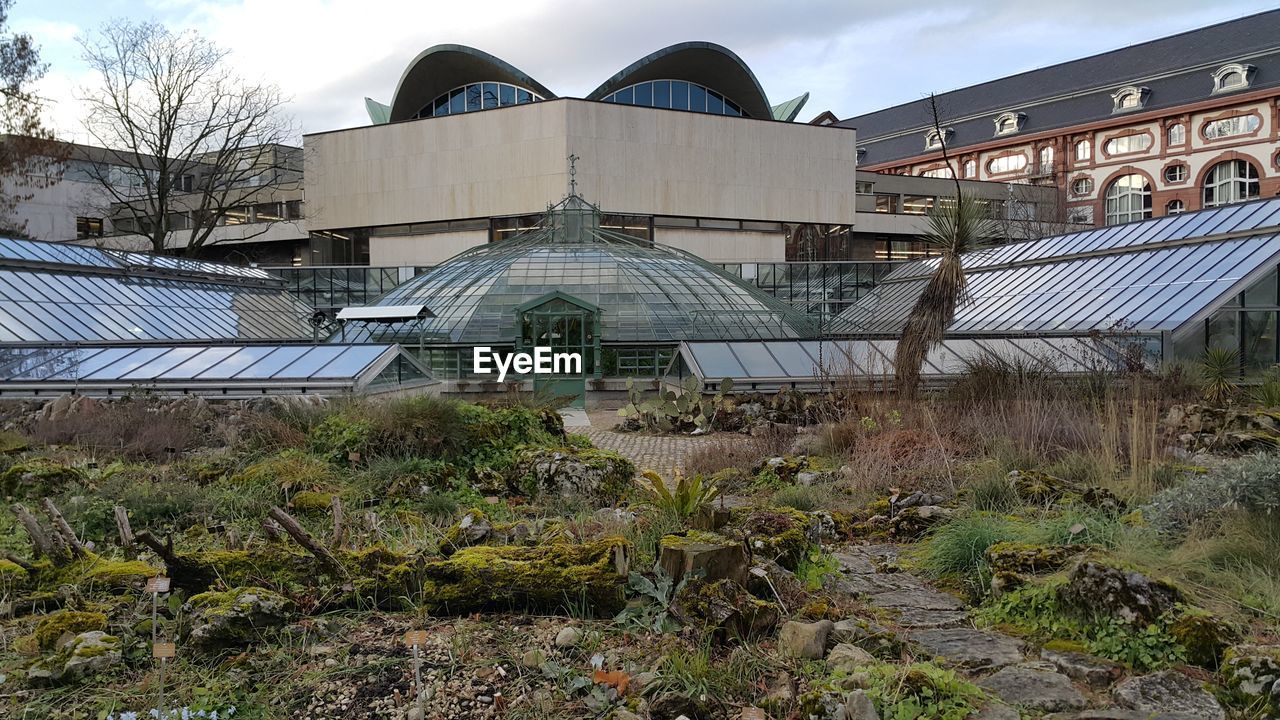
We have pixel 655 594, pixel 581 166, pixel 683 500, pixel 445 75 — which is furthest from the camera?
pixel 445 75

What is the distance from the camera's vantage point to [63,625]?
4.00 m

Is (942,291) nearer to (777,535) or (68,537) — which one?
(777,535)

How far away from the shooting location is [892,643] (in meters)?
3.98

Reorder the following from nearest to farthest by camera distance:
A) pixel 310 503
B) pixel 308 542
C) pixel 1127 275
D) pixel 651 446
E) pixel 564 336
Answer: pixel 308 542, pixel 310 503, pixel 651 446, pixel 1127 275, pixel 564 336

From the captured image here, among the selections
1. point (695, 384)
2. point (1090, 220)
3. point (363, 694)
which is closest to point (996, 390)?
point (695, 384)

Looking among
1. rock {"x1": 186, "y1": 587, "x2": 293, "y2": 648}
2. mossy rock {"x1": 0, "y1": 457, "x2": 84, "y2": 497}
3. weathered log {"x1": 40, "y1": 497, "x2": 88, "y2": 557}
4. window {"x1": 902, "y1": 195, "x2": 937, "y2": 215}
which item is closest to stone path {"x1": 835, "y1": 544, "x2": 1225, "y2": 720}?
rock {"x1": 186, "y1": 587, "x2": 293, "y2": 648}

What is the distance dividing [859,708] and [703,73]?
4211 centimetres

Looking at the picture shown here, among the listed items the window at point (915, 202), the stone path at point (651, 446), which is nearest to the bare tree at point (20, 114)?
the stone path at point (651, 446)

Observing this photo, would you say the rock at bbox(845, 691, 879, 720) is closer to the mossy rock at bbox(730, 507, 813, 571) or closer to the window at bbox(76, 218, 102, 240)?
the mossy rock at bbox(730, 507, 813, 571)

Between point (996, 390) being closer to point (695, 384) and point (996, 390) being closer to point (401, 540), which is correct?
point (695, 384)

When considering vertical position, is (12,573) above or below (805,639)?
above

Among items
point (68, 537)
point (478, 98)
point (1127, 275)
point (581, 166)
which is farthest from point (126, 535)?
point (478, 98)

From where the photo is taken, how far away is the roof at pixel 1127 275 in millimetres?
16250

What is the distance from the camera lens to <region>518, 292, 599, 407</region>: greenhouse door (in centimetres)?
2075
